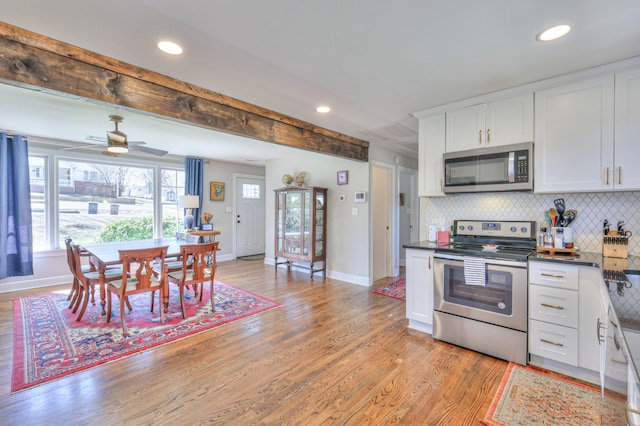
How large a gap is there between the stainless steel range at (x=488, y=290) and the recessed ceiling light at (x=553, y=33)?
5.05ft

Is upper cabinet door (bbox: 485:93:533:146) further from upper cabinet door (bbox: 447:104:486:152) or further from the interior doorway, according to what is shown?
the interior doorway

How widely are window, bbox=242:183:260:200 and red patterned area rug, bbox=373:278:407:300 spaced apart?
168 inches

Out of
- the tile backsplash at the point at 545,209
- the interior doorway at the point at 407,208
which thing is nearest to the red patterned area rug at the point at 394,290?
the tile backsplash at the point at 545,209

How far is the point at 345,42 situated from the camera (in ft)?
6.15

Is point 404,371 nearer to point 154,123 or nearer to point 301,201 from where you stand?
point 301,201

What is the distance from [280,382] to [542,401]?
5.80 feet

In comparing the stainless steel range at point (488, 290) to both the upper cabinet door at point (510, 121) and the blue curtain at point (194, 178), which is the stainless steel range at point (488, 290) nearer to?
the upper cabinet door at point (510, 121)

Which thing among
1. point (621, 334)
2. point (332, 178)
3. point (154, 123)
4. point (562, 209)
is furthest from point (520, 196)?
point (154, 123)

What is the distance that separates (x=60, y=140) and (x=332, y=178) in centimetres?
452

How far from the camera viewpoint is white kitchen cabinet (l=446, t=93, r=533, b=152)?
256cm

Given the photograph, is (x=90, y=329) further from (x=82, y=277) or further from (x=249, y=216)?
(x=249, y=216)

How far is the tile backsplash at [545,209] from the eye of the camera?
231 centimetres

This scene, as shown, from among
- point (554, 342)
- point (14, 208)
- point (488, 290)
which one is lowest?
point (554, 342)

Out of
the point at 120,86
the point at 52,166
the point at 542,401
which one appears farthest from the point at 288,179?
the point at 542,401
